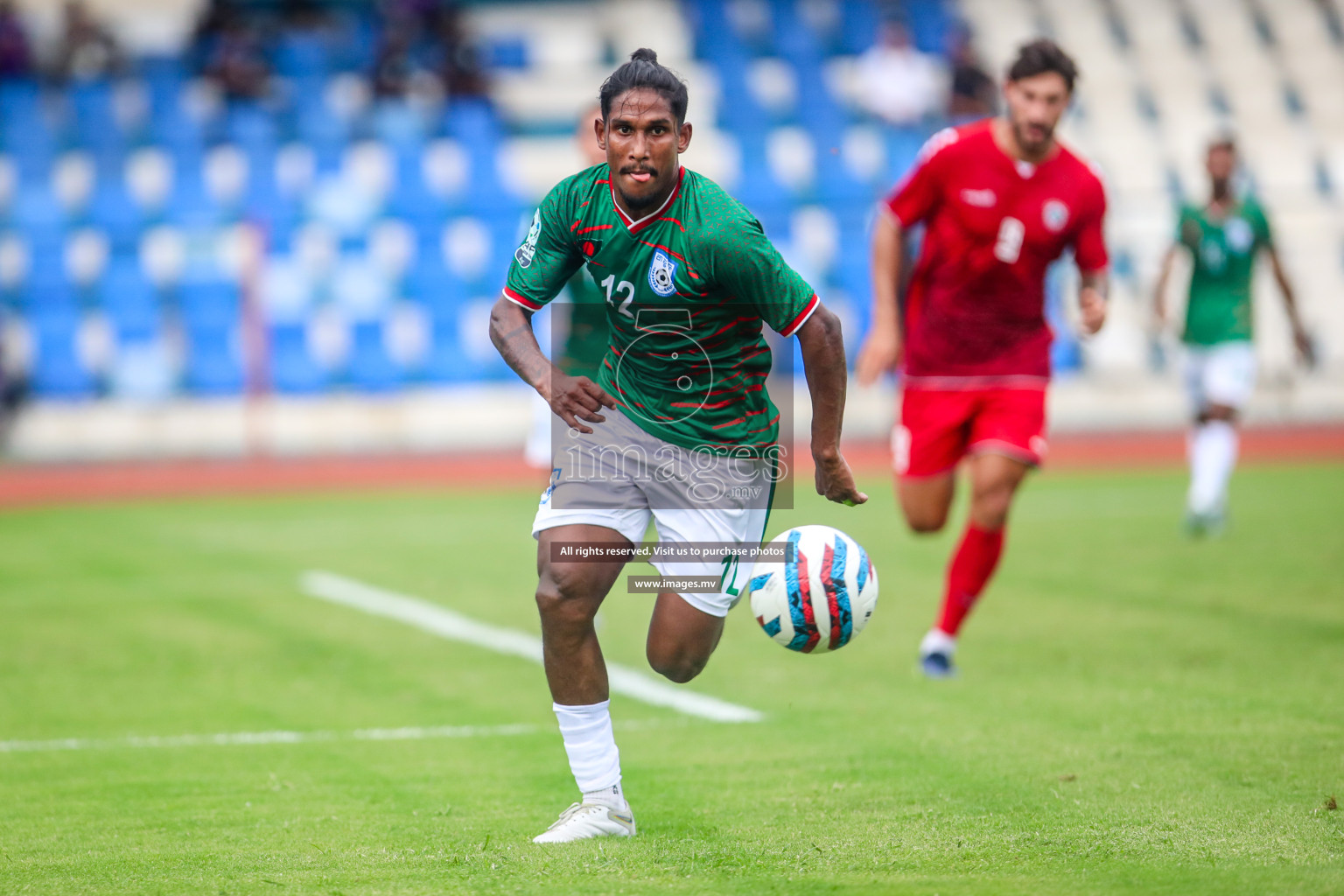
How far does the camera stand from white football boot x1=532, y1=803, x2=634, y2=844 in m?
5.03

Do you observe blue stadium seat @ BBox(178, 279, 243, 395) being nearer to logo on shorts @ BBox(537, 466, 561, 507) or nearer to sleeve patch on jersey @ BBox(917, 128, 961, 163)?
sleeve patch on jersey @ BBox(917, 128, 961, 163)

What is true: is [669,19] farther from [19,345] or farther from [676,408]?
[676,408]

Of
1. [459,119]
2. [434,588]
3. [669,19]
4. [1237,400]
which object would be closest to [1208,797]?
[434,588]

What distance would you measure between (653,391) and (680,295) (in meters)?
0.40

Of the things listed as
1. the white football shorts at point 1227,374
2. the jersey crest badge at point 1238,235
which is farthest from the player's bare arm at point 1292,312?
the white football shorts at point 1227,374

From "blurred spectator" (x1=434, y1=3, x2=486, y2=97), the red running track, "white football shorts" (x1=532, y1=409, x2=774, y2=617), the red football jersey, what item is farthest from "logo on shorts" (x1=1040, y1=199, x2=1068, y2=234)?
"blurred spectator" (x1=434, y1=3, x2=486, y2=97)

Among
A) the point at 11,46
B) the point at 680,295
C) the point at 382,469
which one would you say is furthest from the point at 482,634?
the point at 11,46

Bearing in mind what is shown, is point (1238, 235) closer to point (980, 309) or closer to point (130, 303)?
point (980, 309)

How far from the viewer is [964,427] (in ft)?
26.6

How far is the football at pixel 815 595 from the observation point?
553 centimetres

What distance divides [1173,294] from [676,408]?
16.8 meters

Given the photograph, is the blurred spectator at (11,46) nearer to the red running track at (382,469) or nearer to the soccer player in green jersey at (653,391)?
the red running track at (382,469)

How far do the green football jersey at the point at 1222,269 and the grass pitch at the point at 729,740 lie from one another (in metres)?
1.68

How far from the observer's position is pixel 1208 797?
5430mm
